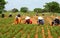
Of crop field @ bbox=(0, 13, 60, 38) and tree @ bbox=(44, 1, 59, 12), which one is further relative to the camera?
tree @ bbox=(44, 1, 59, 12)

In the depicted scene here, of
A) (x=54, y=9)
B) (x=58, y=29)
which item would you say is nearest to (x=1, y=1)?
(x=54, y=9)

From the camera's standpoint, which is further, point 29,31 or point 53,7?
point 53,7

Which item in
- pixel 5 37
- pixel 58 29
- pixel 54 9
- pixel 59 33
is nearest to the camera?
pixel 5 37

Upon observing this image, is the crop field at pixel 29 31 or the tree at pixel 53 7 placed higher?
the crop field at pixel 29 31

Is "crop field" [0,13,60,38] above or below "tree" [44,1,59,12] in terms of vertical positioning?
above

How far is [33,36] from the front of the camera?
1514cm

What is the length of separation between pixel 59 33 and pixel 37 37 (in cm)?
222

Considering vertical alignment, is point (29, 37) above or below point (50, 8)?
above

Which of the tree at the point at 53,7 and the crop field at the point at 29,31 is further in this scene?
the tree at the point at 53,7

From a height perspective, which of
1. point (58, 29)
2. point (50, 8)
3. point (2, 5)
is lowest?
point (50, 8)

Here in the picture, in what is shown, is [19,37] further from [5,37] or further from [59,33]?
[59,33]

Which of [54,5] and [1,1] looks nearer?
[1,1]

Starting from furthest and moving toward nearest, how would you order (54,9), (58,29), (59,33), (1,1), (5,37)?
(54,9) → (1,1) → (58,29) → (59,33) → (5,37)

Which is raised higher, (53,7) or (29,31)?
(29,31)
